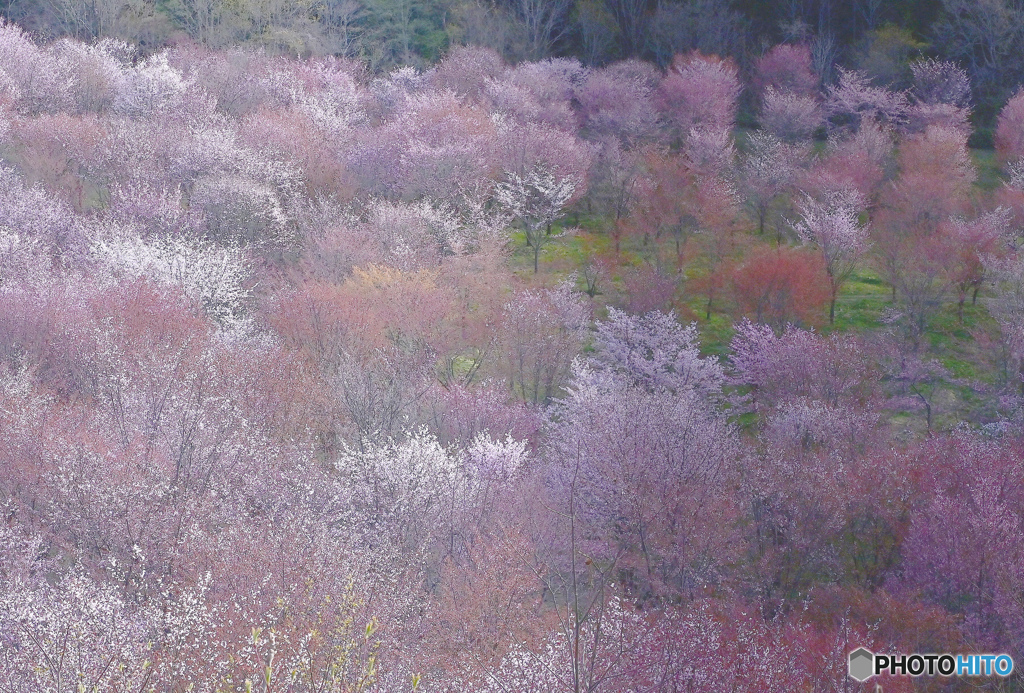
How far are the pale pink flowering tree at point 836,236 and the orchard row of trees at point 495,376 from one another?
0.24 m

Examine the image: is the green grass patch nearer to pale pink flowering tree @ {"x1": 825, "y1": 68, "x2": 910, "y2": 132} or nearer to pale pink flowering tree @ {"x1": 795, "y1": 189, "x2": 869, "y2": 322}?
pale pink flowering tree @ {"x1": 825, "y1": 68, "x2": 910, "y2": 132}

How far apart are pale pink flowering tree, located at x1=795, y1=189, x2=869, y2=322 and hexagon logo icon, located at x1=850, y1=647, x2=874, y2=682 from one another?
2546cm

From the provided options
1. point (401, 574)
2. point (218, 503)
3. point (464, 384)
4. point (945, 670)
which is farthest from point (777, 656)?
point (464, 384)

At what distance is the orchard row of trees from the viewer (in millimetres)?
17156

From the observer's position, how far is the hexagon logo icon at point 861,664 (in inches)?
576

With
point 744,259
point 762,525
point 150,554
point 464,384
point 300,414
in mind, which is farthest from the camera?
point 744,259

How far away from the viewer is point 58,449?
2052 cm

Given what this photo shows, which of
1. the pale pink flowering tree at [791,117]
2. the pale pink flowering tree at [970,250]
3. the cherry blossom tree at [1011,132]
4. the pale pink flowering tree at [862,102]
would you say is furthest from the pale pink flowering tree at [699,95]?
the pale pink flowering tree at [970,250]

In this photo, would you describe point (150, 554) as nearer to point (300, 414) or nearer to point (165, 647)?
point (165, 647)

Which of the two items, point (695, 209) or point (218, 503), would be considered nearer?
point (218, 503)

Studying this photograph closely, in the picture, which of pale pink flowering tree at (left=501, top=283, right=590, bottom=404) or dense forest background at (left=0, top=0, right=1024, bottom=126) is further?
dense forest background at (left=0, top=0, right=1024, bottom=126)

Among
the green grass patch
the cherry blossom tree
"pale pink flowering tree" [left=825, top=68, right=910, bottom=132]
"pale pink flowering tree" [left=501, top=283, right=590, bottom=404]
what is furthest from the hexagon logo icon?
"pale pink flowering tree" [left=825, top=68, right=910, bottom=132]

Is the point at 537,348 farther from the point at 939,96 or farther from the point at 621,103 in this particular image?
the point at 939,96

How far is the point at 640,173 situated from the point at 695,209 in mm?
5336
